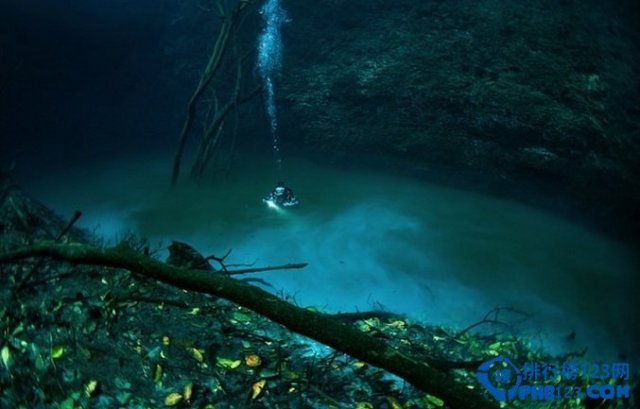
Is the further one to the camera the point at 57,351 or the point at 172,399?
the point at 57,351

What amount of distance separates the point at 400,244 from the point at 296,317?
4818 millimetres

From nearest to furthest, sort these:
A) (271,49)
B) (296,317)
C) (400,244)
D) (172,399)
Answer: (296,317), (172,399), (400,244), (271,49)

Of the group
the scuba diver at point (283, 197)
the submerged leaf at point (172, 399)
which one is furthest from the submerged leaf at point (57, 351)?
the scuba diver at point (283, 197)

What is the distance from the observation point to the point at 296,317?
2.07 meters

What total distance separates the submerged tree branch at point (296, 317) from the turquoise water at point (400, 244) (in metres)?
3.14

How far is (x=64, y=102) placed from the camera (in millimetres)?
12672

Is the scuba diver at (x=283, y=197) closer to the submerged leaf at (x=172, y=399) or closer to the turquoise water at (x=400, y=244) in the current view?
the turquoise water at (x=400, y=244)

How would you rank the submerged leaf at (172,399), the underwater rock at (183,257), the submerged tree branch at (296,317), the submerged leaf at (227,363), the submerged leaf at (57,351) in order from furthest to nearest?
the underwater rock at (183,257)
the submerged leaf at (227,363)
the submerged leaf at (57,351)
the submerged leaf at (172,399)
the submerged tree branch at (296,317)

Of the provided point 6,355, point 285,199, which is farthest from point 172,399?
point 285,199

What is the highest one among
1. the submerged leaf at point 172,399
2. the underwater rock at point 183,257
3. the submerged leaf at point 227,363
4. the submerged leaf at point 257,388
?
the underwater rock at point 183,257

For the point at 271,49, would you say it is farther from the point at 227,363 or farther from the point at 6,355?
the point at 6,355

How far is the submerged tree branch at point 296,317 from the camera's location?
→ 1881 millimetres

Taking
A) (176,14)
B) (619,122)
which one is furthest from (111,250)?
(176,14)

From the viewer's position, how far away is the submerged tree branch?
188 centimetres
